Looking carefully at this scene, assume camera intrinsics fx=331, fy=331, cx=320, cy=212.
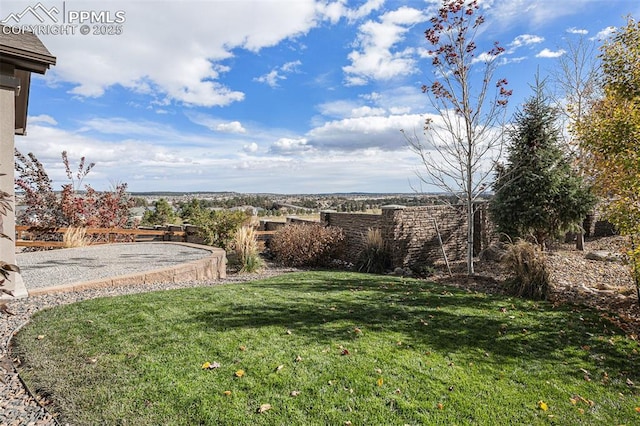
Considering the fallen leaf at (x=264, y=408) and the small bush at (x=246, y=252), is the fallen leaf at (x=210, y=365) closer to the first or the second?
the fallen leaf at (x=264, y=408)

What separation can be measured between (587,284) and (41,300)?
29.8 ft

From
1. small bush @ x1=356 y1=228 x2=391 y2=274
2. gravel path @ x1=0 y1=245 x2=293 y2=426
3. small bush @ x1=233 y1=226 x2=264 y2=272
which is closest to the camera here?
gravel path @ x1=0 y1=245 x2=293 y2=426

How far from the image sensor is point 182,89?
10.6 meters

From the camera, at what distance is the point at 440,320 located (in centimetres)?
420

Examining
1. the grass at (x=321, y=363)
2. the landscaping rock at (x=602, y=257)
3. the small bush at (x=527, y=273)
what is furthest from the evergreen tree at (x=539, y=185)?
the grass at (x=321, y=363)

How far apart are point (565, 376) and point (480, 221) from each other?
8.01 meters

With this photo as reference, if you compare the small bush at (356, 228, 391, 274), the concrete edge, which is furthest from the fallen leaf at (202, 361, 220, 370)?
the small bush at (356, 228, 391, 274)

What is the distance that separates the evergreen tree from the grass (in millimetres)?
4544

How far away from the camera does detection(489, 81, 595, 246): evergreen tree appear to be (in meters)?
8.48

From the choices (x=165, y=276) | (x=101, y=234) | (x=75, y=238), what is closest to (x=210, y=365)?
(x=165, y=276)

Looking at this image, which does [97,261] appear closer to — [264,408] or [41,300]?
[41,300]

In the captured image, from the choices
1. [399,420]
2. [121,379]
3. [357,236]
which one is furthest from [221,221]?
[399,420]

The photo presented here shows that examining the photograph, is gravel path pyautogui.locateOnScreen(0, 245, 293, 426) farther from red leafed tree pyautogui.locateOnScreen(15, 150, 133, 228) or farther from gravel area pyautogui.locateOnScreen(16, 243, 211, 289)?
red leafed tree pyautogui.locateOnScreen(15, 150, 133, 228)

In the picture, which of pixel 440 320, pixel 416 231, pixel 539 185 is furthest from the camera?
pixel 416 231
